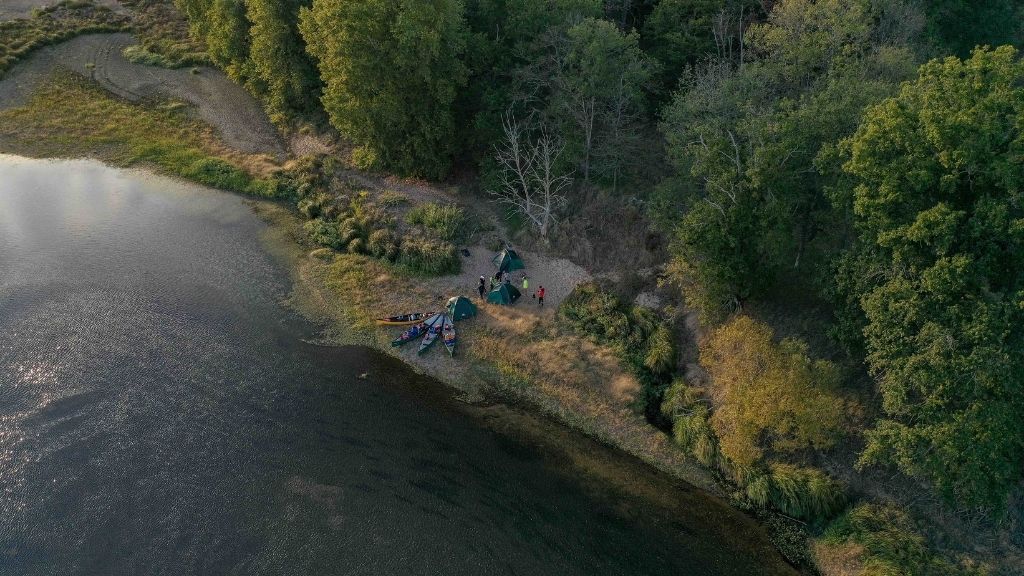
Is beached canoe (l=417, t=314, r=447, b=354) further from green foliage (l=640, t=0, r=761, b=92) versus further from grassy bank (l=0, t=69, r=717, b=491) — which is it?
green foliage (l=640, t=0, r=761, b=92)

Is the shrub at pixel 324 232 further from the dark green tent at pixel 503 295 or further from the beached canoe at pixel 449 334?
the dark green tent at pixel 503 295

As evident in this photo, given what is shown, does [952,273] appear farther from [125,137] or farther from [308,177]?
[125,137]

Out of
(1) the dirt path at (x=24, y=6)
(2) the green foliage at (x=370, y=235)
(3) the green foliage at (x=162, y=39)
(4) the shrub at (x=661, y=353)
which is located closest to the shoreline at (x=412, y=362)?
(2) the green foliage at (x=370, y=235)

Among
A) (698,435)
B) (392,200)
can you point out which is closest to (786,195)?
(698,435)

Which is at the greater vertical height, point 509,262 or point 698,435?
point 509,262

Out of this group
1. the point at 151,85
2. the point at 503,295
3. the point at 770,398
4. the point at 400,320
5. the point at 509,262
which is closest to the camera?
the point at 770,398

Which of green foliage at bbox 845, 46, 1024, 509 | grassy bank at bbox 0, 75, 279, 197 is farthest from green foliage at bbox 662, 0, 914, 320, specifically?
grassy bank at bbox 0, 75, 279, 197

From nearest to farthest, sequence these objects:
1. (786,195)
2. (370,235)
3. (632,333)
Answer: (786,195)
(632,333)
(370,235)
